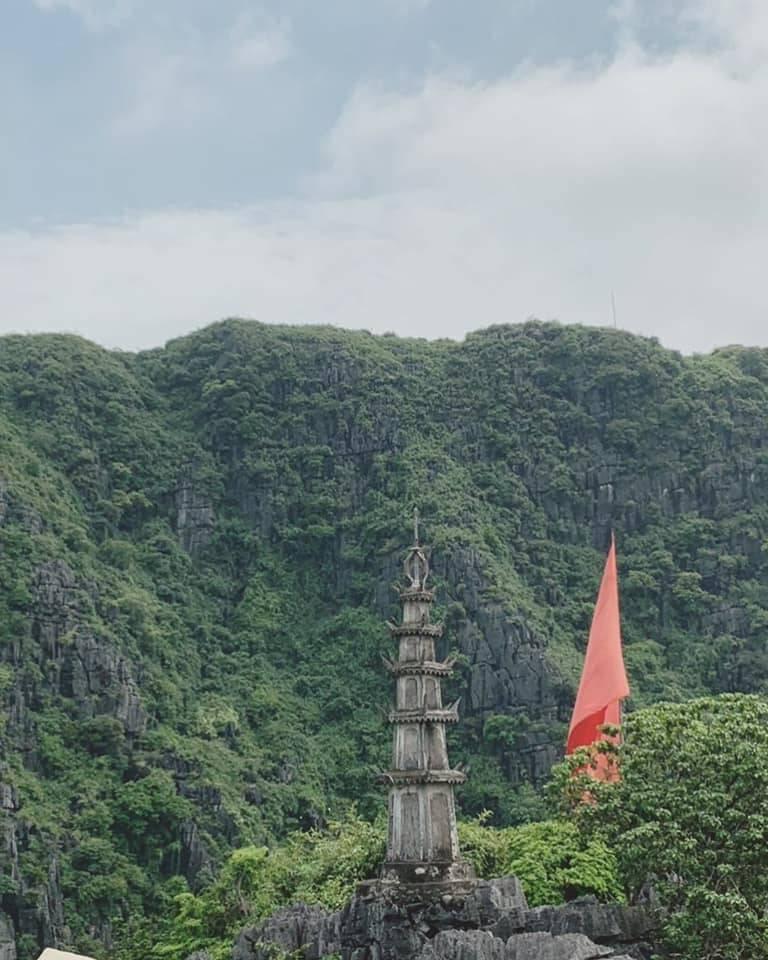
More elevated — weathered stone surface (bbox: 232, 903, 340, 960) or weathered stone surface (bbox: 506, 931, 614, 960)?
weathered stone surface (bbox: 506, 931, 614, 960)

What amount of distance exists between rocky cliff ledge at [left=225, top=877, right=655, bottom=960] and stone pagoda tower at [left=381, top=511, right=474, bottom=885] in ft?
2.34

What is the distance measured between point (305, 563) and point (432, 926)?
5209 centimetres

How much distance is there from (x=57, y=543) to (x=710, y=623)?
33.5 meters

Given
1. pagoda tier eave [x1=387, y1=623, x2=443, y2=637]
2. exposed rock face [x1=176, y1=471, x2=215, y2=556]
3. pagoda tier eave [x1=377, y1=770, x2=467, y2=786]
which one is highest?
exposed rock face [x1=176, y1=471, x2=215, y2=556]

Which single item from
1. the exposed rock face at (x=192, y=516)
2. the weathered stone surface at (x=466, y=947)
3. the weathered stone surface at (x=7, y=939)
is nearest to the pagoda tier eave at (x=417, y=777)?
the weathered stone surface at (x=466, y=947)

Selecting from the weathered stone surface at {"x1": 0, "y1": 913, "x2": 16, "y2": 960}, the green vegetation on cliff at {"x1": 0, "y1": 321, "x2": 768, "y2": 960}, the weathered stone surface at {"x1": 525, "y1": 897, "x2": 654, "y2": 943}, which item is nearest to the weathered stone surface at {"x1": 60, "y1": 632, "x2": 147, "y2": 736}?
→ the green vegetation on cliff at {"x1": 0, "y1": 321, "x2": 768, "y2": 960}

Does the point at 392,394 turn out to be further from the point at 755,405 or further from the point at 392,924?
the point at 392,924

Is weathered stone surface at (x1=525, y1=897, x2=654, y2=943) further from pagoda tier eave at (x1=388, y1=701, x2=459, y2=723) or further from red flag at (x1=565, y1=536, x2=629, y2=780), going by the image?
red flag at (x1=565, y1=536, x2=629, y2=780)

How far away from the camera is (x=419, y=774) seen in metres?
31.5

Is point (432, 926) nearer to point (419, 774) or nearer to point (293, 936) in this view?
point (419, 774)

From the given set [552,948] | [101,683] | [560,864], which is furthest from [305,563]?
[552,948]

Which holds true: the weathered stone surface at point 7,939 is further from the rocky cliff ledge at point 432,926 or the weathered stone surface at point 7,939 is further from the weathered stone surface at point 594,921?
the weathered stone surface at point 594,921

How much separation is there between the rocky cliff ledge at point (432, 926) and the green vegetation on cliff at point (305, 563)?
2251cm

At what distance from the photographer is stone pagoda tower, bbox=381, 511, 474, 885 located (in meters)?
31.4
